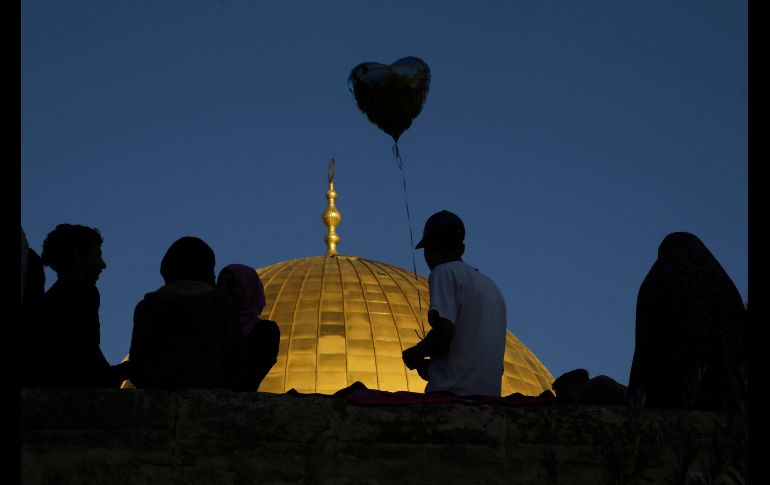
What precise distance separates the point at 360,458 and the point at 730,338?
167 cm

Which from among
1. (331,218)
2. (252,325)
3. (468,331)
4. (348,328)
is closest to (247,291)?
(252,325)

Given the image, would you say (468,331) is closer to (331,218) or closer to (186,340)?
(186,340)

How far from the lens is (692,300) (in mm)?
7648

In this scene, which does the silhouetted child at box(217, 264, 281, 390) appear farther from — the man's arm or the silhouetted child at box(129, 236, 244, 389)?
the man's arm

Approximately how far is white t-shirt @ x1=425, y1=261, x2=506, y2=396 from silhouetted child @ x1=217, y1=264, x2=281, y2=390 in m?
0.87

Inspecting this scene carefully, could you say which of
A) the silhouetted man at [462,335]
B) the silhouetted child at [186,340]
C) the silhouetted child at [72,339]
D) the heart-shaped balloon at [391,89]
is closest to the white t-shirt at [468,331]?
the silhouetted man at [462,335]

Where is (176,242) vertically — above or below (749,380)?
above

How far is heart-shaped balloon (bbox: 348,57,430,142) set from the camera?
37.5 ft

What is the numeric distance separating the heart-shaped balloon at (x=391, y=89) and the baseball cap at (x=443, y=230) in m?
3.42

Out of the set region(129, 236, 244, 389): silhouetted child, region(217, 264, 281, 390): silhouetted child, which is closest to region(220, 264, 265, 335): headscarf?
region(217, 264, 281, 390): silhouetted child

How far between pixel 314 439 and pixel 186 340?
→ 2.48 ft

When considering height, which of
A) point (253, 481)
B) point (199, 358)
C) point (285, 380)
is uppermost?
point (285, 380)

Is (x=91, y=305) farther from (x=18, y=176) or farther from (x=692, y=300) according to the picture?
(x=692, y=300)

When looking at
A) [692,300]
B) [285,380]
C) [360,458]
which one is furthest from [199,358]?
[285,380]
